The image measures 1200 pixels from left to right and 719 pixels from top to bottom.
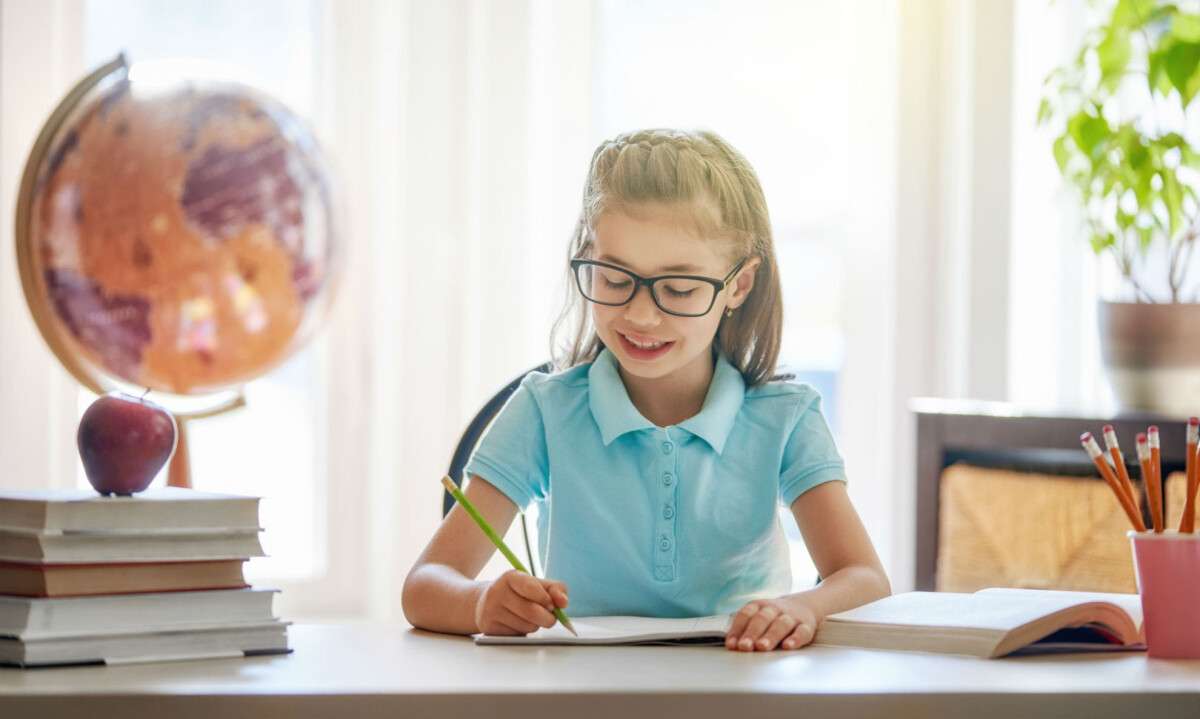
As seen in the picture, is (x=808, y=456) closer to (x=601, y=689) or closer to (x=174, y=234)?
(x=601, y=689)

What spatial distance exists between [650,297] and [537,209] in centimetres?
157

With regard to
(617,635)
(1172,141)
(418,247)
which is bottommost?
(617,635)

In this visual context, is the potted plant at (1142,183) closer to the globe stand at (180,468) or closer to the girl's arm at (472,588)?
the girl's arm at (472,588)

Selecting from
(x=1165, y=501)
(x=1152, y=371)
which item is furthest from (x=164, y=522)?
(x=1152, y=371)

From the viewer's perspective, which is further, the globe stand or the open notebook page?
the globe stand

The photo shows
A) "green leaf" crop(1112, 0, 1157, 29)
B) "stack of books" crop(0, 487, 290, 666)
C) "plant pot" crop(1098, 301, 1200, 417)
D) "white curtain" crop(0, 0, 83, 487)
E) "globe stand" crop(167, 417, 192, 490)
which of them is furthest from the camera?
"white curtain" crop(0, 0, 83, 487)

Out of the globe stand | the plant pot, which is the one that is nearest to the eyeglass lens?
the globe stand

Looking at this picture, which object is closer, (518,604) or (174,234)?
(518,604)

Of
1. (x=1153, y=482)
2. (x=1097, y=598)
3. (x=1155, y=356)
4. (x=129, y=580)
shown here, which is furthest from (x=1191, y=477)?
(x=1155, y=356)

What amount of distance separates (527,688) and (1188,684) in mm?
452

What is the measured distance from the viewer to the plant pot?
7.63 feet

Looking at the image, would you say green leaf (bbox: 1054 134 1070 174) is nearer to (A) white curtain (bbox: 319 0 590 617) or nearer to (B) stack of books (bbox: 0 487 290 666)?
(A) white curtain (bbox: 319 0 590 617)

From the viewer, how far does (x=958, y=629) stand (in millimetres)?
1073

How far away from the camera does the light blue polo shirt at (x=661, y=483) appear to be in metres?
1.45
